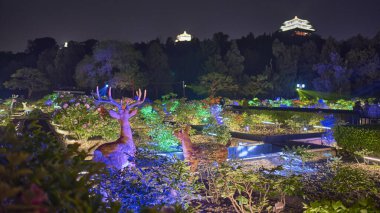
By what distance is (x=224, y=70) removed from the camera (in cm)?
3766

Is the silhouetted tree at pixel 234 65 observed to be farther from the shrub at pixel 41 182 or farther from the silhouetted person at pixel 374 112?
the shrub at pixel 41 182

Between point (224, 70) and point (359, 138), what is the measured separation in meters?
27.7

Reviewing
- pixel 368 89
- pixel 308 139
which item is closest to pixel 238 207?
pixel 308 139

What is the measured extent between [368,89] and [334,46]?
7999mm

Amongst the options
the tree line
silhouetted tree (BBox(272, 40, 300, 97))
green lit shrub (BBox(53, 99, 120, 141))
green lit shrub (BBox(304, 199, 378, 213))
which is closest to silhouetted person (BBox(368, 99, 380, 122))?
green lit shrub (BBox(53, 99, 120, 141))

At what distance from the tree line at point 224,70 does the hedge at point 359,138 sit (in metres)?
21.0

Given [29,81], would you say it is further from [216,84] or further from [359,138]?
[359,138]

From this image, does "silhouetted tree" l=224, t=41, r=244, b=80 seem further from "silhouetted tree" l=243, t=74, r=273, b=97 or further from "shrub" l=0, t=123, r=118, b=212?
"shrub" l=0, t=123, r=118, b=212

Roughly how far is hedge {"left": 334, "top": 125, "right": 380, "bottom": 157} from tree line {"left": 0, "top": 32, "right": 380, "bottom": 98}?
2102 centimetres

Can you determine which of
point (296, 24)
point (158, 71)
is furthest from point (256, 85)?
point (296, 24)

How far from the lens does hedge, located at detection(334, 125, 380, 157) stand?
9930mm

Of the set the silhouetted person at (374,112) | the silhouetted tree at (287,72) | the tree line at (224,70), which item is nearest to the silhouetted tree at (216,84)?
the tree line at (224,70)

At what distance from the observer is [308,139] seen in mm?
14148

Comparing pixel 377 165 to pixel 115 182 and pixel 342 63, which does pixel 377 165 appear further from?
pixel 342 63
